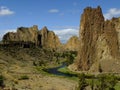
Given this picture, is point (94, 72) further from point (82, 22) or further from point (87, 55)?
point (82, 22)

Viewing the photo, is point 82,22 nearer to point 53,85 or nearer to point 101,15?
point 101,15

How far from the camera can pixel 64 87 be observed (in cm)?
10419

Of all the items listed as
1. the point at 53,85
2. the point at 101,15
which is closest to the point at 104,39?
the point at 101,15

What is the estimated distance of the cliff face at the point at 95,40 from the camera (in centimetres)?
17388

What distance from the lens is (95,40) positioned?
181250mm

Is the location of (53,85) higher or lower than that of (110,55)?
lower

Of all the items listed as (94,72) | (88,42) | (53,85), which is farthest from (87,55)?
(53,85)

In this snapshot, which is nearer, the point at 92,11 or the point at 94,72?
the point at 94,72

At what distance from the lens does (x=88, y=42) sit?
183m

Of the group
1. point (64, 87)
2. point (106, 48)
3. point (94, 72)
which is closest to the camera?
point (64, 87)

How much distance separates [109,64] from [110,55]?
7168 mm

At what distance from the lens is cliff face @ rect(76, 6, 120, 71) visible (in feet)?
570

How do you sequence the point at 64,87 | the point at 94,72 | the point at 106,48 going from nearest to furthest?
the point at 64,87, the point at 94,72, the point at 106,48

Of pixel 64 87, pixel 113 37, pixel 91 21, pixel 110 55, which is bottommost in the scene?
pixel 64 87
